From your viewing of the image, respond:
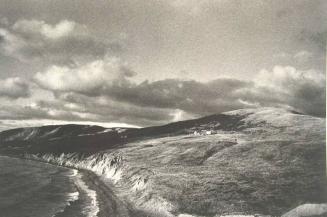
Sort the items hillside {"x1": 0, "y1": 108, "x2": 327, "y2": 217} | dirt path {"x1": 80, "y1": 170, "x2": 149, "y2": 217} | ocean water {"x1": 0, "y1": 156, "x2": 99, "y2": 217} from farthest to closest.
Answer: ocean water {"x1": 0, "y1": 156, "x2": 99, "y2": 217} → hillside {"x1": 0, "y1": 108, "x2": 327, "y2": 217} → dirt path {"x1": 80, "y1": 170, "x2": 149, "y2": 217}

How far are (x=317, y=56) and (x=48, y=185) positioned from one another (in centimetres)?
3742

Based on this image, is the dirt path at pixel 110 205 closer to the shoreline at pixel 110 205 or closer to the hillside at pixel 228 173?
the shoreline at pixel 110 205

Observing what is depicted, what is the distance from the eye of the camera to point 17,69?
43594 millimetres

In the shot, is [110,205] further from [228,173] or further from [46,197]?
[228,173]

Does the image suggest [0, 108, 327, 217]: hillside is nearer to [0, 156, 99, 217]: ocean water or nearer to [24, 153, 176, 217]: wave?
[24, 153, 176, 217]: wave

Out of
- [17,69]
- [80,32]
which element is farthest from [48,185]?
[80,32]

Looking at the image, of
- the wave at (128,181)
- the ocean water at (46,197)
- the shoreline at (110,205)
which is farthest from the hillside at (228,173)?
the ocean water at (46,197)

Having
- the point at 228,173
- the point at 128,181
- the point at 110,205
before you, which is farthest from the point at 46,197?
the point at 228,173

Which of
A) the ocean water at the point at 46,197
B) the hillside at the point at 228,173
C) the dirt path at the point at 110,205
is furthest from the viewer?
the ocean water at the point at 46,197

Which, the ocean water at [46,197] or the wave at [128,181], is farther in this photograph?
the ocean water at [46,197]

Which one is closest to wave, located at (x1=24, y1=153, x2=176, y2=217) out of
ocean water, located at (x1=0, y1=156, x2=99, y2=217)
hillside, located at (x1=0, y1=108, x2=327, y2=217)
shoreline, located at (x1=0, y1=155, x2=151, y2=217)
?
hillside, located at (x1=0, y1=108, x2=327, y2=217)

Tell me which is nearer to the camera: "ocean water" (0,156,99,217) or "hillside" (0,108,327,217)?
"hillside" (0,108,327,217)

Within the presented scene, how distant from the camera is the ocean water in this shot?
119 ft

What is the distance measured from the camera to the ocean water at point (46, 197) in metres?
36.1
